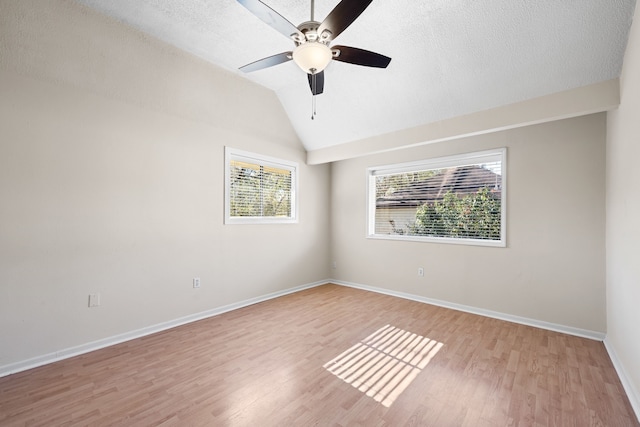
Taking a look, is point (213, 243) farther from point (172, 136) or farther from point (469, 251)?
point (469, 251)

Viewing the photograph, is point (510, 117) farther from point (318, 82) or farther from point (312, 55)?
point (312, 55)

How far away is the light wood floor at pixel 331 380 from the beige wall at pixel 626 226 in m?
0.24

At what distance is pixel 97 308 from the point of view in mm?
2742

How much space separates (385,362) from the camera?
2482 millimetres

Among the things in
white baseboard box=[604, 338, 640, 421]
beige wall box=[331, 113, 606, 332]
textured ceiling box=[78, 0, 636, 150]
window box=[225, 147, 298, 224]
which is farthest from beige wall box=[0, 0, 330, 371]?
white baseboard box=[604, 338, 640, 421]

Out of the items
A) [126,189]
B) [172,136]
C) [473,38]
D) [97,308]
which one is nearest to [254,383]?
[97,308]

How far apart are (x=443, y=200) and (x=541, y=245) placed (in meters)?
1.29

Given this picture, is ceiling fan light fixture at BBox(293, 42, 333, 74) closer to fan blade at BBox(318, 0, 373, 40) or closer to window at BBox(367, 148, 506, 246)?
fan blade at BBox(318, 0, 373, 40)

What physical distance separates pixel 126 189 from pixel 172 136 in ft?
2.62

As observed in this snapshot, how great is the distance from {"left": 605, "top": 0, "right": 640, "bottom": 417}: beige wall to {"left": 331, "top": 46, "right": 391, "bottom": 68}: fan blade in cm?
165

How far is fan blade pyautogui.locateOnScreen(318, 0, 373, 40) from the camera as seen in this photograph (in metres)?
1.61

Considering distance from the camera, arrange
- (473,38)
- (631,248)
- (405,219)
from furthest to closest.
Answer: (405,219)
(473,38)
(631,248)

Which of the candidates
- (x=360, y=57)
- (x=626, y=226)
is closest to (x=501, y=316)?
(x=626, y=226)

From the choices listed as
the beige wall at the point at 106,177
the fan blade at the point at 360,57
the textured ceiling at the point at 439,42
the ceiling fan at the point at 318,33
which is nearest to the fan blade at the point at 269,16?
the ceiling fan at the point at 318,33
